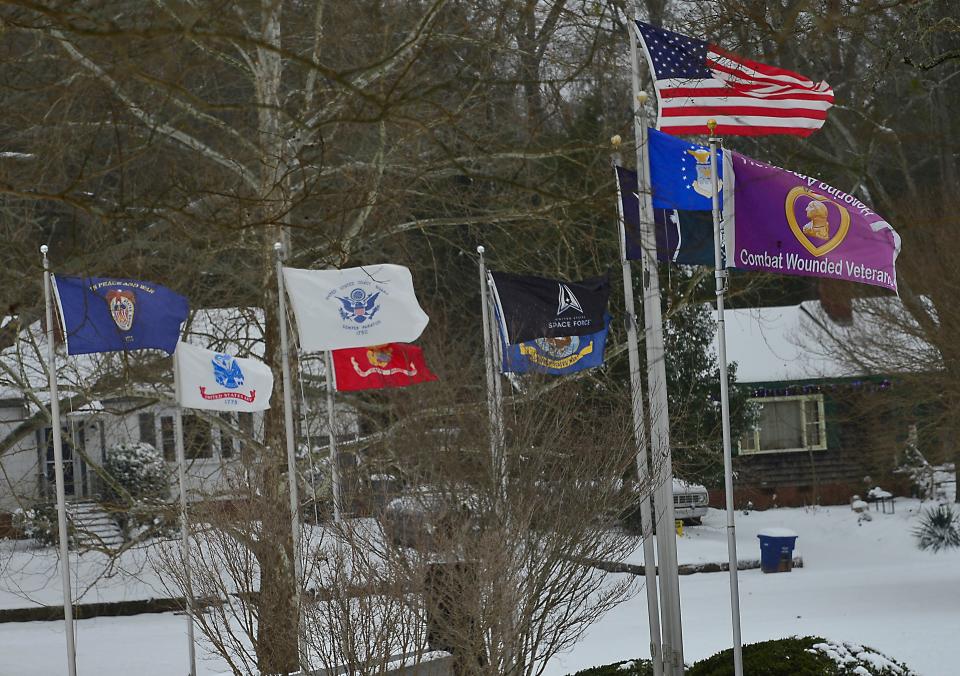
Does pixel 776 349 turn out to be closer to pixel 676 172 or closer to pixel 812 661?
pixel 676 172

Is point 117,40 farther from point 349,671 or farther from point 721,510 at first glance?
point 721,510

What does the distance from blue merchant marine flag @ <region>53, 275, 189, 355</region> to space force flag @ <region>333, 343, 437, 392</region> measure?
3.34 m

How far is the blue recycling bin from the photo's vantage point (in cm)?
2456

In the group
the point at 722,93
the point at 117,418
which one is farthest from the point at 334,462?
the point at 117,418

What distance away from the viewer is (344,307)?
1288 cm

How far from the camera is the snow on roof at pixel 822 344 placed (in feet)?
79.5

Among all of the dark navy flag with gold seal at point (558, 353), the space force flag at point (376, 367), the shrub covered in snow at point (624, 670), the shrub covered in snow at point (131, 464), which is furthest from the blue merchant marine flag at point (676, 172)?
the shrub covered in snow at point (131, 464)

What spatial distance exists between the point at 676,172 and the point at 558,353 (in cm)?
391

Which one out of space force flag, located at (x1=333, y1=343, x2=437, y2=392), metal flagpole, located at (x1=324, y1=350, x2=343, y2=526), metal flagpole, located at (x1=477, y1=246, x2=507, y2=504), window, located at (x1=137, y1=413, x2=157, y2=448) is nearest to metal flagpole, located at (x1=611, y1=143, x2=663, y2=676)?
metal flagpole, located at (x1=477, y1=246, x2=507, y2=504)

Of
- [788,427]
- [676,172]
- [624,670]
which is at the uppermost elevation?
[676,172]

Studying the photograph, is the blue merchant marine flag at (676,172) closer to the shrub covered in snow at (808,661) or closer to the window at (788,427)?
the shrub covered in snow at (808,661)

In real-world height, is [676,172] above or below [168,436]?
above

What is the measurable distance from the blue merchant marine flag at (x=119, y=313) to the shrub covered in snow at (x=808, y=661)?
624cm

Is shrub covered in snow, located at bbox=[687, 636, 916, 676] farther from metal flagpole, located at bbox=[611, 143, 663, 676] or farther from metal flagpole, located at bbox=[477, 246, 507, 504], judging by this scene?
metal flagpole, located at bbox=[477, 246, 507, 504]
